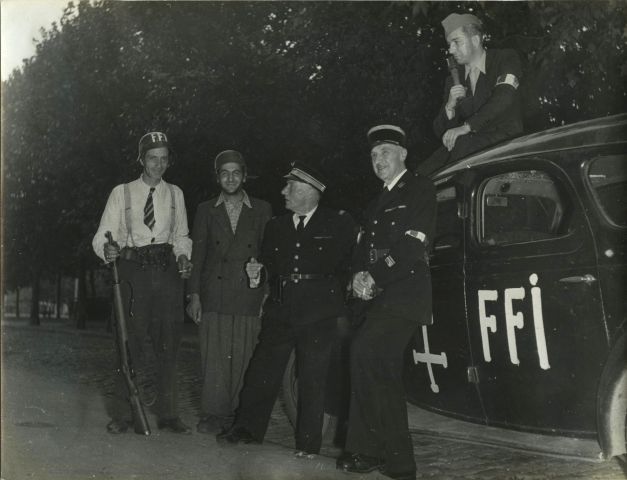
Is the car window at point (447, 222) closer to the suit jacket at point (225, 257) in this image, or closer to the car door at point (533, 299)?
the car door at point (533, 299)

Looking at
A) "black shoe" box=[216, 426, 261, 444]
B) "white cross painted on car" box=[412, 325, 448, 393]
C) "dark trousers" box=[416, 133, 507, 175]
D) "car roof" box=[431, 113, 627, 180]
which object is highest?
"dark trousers" box=[416, 133, 507, 175]

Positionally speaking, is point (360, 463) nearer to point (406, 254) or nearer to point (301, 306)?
A: point (301, 306)

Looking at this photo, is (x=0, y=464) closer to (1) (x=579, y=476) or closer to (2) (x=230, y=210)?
(2) (x=230, y=210)

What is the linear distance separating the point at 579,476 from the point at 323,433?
1.86 metres

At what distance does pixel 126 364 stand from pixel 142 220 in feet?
3.68

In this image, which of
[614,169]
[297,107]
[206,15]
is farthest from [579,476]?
[206,15]

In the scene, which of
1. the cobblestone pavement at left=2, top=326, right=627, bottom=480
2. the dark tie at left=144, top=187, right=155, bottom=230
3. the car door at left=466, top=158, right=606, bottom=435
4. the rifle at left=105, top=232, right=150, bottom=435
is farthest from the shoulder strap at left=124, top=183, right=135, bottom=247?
the car door at left=466, top=158, right=606, bottom=435

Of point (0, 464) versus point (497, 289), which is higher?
point (497, 289)

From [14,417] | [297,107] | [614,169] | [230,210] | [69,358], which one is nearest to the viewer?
Result: [614,169]

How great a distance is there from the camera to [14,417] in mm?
7031

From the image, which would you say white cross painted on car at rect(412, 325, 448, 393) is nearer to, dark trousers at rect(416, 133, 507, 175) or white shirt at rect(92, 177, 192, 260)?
dark trousers at rect(416, 133, 507, 175)

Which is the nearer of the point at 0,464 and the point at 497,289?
the point at 497,289

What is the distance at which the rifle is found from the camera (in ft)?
19.2

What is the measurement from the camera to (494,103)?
5688 mm
